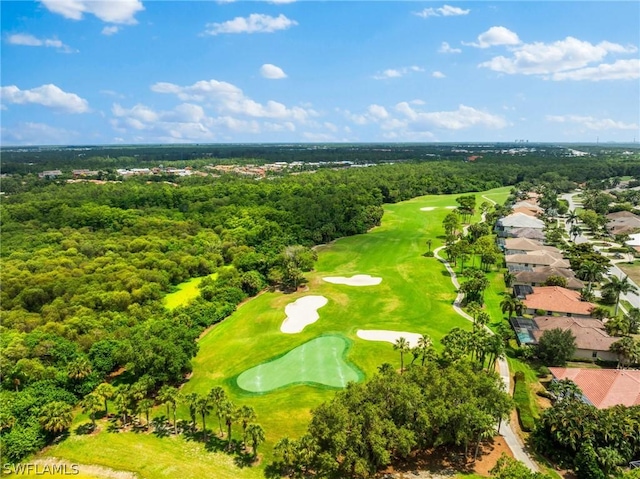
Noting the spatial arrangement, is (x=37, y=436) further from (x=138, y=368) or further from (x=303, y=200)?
(x=303, y=200)

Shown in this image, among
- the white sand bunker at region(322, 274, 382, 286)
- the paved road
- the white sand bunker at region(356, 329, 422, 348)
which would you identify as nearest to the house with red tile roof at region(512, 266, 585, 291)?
the white sand bunker at region(322, 274, 382, 286)

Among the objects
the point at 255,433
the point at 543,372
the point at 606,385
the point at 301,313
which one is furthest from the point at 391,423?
the point at 301,313

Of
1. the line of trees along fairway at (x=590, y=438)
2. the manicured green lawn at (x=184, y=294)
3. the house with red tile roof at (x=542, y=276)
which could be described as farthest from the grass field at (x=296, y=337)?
the line of trees along fairway at (x=590, y=438)

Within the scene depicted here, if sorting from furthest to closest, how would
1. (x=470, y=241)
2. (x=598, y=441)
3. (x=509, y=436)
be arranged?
(x=470, y=241), (x=509, y=436), (x=598, y=441)

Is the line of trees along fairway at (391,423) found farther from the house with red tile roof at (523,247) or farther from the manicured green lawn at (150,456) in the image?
the house with red tile roof at (523,247)

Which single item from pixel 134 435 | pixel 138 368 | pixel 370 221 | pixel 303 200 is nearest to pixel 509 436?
pixel 134 435

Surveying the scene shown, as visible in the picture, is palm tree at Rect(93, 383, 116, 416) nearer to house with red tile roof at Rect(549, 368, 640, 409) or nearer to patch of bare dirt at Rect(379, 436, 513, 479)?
patch of bare dirt at Rect(379, 436, 513, 479)
